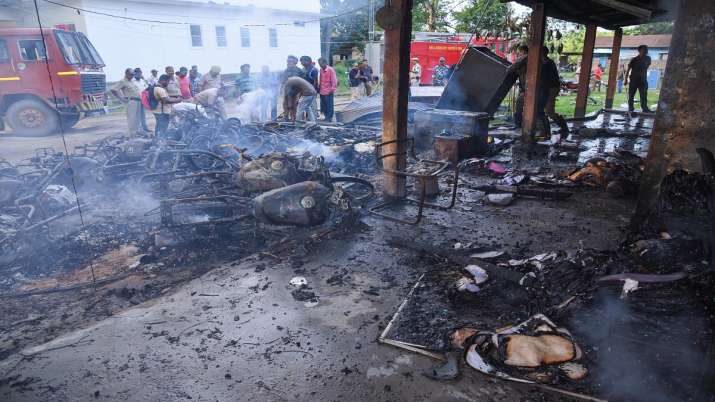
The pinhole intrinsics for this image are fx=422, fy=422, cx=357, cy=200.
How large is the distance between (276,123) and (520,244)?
6.62m

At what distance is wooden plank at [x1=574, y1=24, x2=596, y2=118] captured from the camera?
38.9 ft

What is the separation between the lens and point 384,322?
3.06 m

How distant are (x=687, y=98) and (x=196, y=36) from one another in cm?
2435

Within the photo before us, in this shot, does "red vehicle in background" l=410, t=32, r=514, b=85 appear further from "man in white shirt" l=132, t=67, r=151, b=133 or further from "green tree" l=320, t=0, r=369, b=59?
"man in white shirt" l=132, t=67, r=151, b=133

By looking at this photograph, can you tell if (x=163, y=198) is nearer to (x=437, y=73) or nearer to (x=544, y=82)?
(x=544, y=82)

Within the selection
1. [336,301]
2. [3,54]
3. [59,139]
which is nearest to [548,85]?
[336,301]

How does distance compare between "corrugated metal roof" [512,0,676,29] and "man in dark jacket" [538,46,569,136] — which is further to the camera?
"man in dark jacket" [538,46,569,136]

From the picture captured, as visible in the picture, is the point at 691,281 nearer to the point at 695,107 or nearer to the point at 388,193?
the point at 695,107

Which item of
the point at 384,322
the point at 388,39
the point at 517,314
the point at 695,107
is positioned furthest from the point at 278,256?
the point at 695,107

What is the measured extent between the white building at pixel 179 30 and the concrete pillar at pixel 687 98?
19.2m

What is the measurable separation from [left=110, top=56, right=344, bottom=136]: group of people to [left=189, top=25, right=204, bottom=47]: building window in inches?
403

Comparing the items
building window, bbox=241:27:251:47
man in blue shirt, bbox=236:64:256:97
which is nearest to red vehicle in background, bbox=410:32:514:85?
man in blue shirt, bbox=236:64:256:97

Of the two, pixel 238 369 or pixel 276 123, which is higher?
pixel 276 123

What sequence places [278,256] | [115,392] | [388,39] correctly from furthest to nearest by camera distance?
[388,39], [278,256], [115,392]
